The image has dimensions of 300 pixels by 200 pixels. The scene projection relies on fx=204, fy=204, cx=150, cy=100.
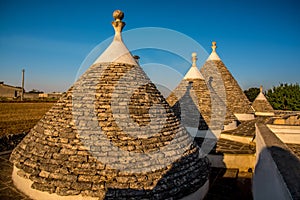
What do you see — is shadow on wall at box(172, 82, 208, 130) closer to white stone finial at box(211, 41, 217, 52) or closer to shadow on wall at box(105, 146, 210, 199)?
shadow on wall at box(105, 146, 210, 199)

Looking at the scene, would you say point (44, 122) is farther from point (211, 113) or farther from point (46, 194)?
point (211, 113)

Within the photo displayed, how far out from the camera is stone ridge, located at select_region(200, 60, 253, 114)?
1389cm

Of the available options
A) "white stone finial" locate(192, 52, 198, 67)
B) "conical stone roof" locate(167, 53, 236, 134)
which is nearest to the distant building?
"conical stone roof" locate(167, 53, 236, 134)

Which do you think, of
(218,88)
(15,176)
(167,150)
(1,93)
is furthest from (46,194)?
(1,93)

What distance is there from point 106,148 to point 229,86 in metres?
11.9

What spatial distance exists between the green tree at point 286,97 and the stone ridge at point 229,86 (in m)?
20.5

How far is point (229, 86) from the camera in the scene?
14.0 m

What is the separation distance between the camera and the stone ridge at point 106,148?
397cm

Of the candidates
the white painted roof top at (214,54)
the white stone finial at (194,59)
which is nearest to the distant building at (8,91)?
the white painted roof top at (214,54)

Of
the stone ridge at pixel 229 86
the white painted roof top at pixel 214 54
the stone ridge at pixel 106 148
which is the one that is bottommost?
the stone ridge at pixel 106 148

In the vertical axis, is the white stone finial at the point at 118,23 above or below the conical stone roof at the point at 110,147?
above

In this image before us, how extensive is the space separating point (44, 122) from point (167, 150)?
3.12 meters

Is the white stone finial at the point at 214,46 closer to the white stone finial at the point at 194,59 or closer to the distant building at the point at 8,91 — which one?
the white stone finial at the point at 194,59

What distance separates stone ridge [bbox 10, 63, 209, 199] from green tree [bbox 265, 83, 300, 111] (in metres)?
31.4
